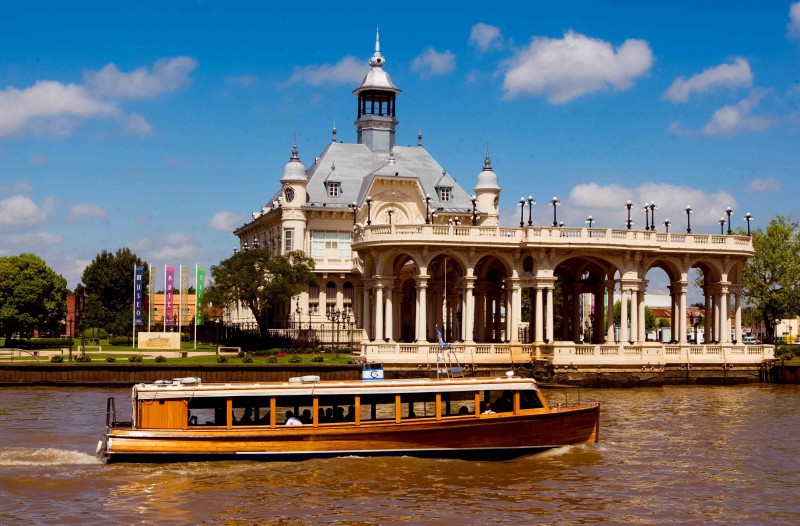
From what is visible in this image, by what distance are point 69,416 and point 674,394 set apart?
34.4 meters

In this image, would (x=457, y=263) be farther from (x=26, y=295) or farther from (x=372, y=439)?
(x=26, y=295)

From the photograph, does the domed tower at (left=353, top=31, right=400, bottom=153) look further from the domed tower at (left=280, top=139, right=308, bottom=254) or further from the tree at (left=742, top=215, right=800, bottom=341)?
the tree at (left=742, top=215, right=800, bottom=341)

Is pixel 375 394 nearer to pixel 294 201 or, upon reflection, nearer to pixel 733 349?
pixel 733 349

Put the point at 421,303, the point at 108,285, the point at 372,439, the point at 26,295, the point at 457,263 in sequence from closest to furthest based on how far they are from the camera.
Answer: the point at 372,439 → the point at 421,303 → the point at 457,263 → the point at 26,295 → the point at 108,285

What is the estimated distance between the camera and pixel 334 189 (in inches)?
3895

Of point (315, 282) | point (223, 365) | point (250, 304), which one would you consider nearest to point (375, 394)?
point (223, 365)

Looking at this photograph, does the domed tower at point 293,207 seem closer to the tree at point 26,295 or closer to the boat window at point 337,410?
the tree at point 26,295

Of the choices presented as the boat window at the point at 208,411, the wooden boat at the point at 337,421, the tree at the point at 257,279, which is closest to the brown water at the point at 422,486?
the wooden boat at the point at 337,421

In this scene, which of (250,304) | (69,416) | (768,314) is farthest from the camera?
(768,314)

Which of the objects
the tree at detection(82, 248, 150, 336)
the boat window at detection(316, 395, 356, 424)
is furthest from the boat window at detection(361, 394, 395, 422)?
the tree at detection(82, 248, 150, 336)

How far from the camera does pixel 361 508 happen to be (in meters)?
29.3

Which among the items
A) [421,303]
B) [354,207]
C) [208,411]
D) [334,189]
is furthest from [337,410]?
[334,189]

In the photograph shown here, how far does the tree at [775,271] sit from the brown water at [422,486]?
7267 cm

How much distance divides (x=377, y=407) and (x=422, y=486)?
3974 millimetres
